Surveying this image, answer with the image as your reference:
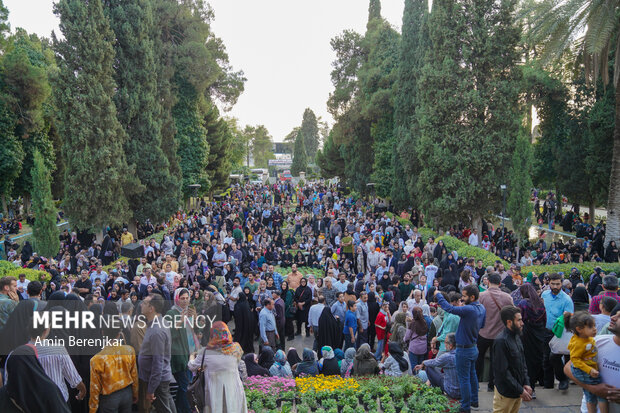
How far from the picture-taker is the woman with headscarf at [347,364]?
7789 mm

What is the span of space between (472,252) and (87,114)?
655 inches

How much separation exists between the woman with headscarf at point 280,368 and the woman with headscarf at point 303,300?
330cm

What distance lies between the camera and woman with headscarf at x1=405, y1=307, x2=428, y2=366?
7.64 metres

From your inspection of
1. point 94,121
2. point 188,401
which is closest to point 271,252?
point 94,121

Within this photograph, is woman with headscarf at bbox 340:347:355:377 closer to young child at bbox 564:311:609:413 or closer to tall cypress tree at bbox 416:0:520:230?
young child at bbox 564:311:609:413

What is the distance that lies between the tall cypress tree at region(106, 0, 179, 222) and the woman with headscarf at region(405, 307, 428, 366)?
18445mm

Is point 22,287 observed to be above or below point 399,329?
below

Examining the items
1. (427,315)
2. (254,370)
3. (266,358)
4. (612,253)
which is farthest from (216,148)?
(254,370)

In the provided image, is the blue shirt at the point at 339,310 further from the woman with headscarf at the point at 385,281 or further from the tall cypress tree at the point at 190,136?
the tall cypress tree at the point at 190,136

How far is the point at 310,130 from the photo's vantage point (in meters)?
120

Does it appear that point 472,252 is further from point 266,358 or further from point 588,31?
point 266,358

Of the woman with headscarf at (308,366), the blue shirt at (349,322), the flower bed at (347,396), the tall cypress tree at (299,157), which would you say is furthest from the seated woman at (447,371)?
the tall cypress tree at (299,157)

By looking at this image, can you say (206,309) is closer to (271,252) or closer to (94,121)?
(271,252)

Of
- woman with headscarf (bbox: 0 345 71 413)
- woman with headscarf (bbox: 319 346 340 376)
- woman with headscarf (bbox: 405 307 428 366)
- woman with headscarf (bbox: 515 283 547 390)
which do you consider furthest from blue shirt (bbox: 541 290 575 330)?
woman with headscarf (bbox: 0 345 71 413)
